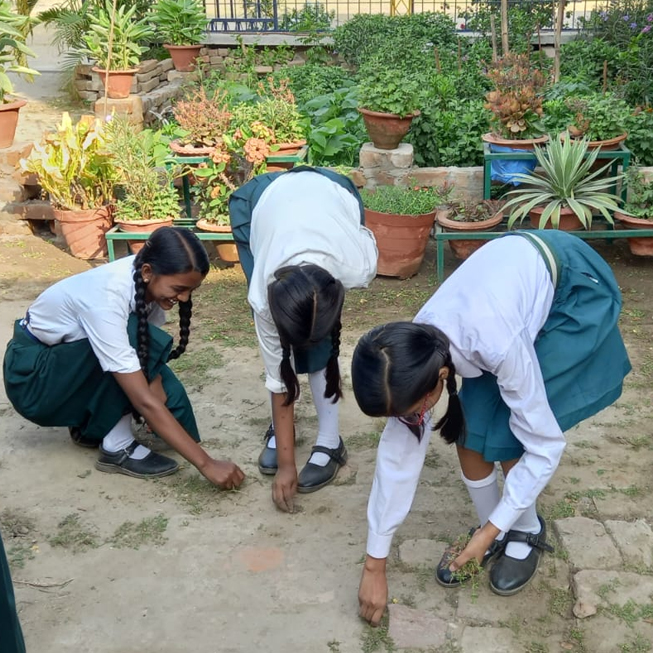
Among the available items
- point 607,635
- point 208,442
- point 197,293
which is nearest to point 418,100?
point 197,293

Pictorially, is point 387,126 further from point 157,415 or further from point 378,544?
point 378,544

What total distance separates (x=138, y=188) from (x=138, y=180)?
5cm

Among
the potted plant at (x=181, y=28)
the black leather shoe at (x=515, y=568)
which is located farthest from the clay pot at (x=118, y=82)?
the black leather shoe at (x=515, y=568)

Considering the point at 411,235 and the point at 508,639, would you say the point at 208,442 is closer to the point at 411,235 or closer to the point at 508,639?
the point at 508,639

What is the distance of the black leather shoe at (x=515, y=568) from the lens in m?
2.76

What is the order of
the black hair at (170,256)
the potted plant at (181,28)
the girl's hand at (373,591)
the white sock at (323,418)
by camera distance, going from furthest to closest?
the potted plant at (181,28), the white sock at (323,418), the black hair at (170,256), the girl's hand at (373,591)

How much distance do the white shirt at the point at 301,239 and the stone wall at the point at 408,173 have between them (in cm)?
258

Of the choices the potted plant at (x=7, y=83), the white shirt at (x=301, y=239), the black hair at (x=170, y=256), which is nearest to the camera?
the white shirt at (x=301, y=239)

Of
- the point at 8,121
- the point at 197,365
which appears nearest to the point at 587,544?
the point at 197,365

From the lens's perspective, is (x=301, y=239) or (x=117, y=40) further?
(x=117, y=40)

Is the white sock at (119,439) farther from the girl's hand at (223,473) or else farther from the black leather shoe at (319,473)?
the black leather shoe at (319,473)

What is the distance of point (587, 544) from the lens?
115 inches

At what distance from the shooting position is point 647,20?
746 cm

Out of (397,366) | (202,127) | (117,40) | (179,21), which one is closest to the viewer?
(397,366)
